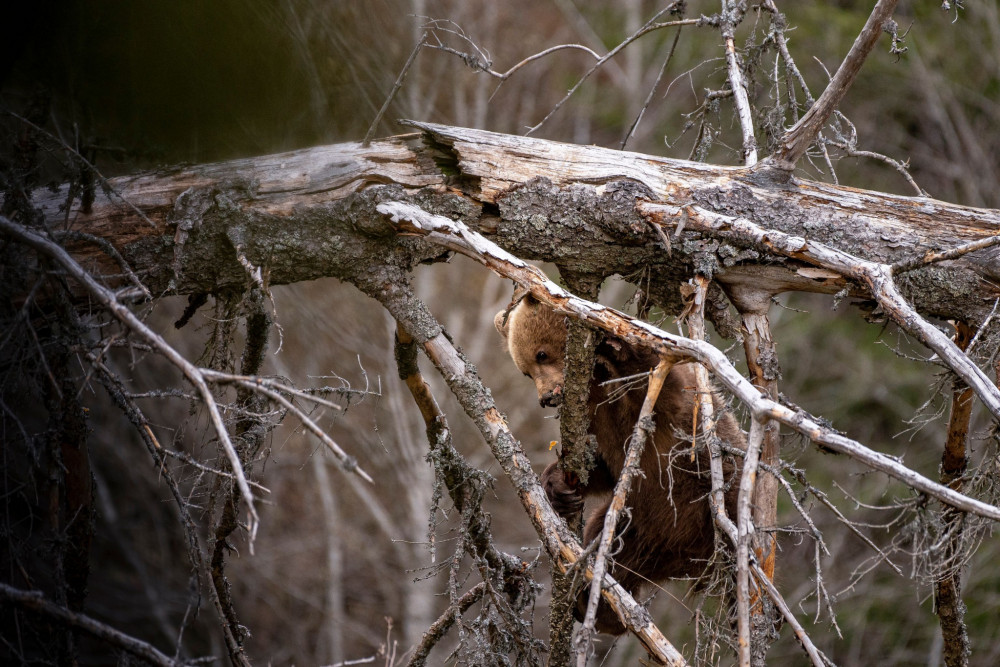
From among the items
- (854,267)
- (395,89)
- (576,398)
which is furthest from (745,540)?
(395,89)

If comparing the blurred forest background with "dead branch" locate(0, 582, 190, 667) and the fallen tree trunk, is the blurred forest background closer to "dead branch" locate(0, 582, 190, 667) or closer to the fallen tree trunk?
the fallen tree trunk

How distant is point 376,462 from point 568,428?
19.9ft

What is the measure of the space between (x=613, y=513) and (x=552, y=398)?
68.9 inches

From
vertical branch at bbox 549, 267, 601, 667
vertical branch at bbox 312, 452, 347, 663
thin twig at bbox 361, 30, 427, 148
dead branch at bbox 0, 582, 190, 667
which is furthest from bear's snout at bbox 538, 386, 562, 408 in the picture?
vertical branch at bbox 312, 452, 347, 663

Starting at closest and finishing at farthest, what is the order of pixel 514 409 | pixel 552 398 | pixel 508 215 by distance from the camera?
pixel 508 215
pixel 552 398
pixel 514 409

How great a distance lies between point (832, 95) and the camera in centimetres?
259

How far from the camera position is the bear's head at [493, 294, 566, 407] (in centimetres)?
420

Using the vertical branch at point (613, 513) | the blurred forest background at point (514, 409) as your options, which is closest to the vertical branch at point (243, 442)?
the vertical branch at point (613, 513)

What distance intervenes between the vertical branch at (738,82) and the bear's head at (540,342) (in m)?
1.42

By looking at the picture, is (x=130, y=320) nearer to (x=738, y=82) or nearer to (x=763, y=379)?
(x=763, y=379)

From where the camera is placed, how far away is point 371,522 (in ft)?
32.4

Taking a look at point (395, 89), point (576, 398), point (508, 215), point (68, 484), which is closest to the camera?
point (68, 484)

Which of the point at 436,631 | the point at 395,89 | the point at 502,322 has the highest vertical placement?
the point at 395,89

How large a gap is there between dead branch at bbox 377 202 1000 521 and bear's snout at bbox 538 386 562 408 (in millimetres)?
1341
